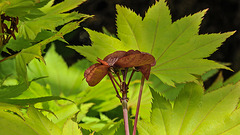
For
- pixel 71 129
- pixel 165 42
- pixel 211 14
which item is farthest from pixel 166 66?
pixel 211 14

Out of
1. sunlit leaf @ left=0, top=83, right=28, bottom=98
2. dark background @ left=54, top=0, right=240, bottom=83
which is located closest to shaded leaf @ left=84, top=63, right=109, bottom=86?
sunlit leaf @ left=0, top=83, right=28, bottom=98

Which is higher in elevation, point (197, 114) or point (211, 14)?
point (211, 14)

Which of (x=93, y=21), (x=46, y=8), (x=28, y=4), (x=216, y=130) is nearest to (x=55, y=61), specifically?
(x=46, y=8)

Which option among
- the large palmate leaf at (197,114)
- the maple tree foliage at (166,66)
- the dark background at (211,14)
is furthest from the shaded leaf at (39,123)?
the dark background at (211,14)

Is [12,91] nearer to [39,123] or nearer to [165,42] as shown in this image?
[39,123]

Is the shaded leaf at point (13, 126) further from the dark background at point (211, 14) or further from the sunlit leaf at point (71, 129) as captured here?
the dark background at point (211, 14)

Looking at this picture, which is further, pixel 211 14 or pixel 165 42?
pixel 211 14
